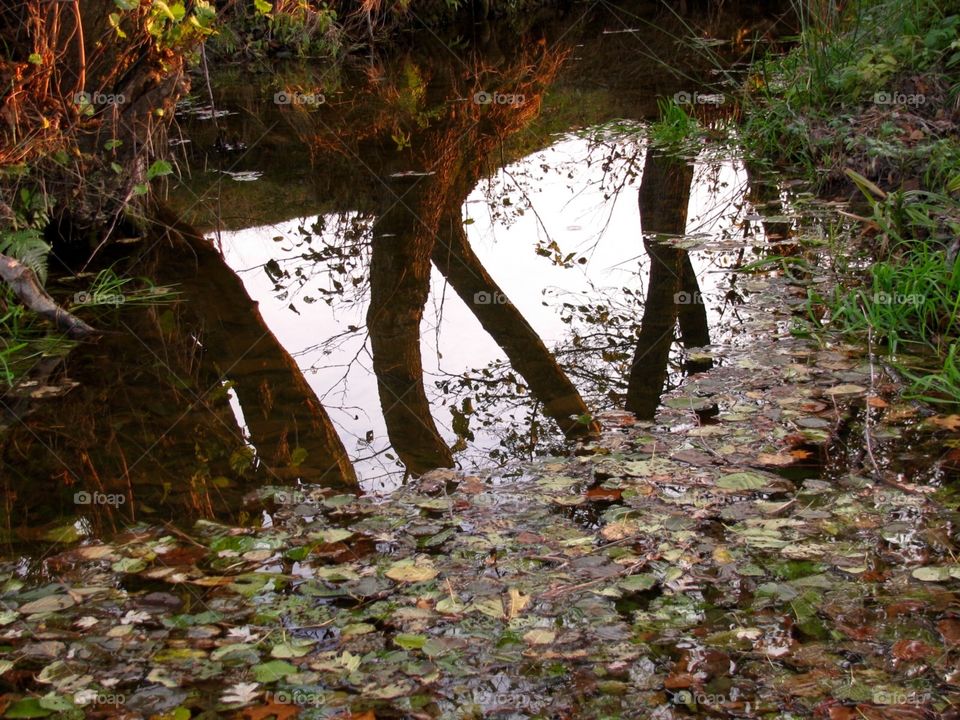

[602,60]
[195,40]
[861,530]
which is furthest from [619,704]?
[602,60]

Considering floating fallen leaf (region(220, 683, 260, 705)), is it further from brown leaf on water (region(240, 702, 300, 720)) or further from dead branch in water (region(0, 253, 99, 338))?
dead branch in water (region(0, 253, 99, 338))

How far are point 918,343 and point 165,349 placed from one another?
12.9 feet

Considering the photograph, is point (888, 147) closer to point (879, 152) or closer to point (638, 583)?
point (879, 152)

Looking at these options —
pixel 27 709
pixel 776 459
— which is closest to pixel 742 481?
pixel 776 459

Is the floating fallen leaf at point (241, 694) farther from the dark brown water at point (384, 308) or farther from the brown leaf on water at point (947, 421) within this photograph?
the brown leaf on water at point (947, 421)

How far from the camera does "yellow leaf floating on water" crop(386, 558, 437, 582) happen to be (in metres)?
3.01

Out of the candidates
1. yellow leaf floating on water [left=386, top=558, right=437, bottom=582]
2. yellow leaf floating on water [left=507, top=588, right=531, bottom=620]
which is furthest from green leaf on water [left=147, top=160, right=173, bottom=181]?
yellow leaf floating on water [left=507, top=588, right=531, bottom=620]

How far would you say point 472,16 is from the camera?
52.6 ft

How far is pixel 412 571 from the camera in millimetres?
3039

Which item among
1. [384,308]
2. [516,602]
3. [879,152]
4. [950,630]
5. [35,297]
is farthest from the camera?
[879,152]

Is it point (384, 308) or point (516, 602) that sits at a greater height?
point (384, 308)

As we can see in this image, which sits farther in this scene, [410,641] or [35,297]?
[35,297]

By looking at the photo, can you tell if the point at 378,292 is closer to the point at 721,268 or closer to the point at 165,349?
the point at 165,349

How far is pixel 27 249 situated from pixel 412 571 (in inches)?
137
